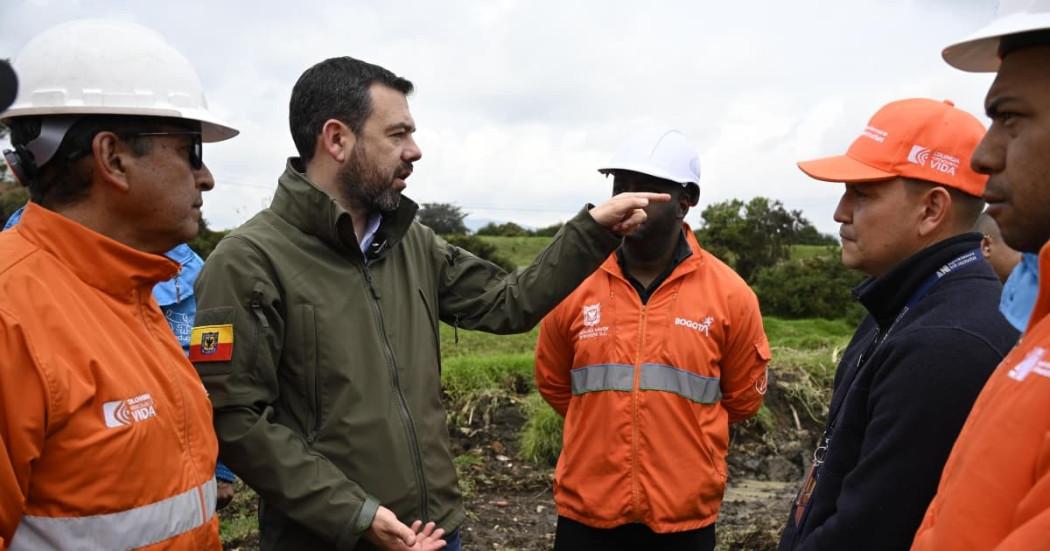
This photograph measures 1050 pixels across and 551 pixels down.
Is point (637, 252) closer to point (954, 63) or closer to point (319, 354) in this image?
point (319, 354)

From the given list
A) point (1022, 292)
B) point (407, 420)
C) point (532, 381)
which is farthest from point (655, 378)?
point (532, 381)

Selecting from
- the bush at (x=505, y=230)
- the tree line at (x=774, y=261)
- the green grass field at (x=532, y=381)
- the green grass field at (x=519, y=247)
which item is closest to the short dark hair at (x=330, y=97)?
the green grass field at (x=532, y=381)

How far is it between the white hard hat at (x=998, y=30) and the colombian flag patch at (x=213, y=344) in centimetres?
205

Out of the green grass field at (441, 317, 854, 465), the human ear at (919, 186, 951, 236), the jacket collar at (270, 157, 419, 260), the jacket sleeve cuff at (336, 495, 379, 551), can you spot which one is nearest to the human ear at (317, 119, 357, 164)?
the jacket collar at (270, 157, 419, 260)

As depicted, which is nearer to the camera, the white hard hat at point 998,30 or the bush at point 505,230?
the white hard hat at point 998,30

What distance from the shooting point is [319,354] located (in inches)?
109

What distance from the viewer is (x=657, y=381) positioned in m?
3.66

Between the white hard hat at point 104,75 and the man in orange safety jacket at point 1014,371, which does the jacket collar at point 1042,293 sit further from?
the white hard hat at point 104,75

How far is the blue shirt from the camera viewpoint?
168 centimetres

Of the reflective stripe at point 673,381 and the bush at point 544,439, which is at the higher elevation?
the reflective stripe at point 673,381

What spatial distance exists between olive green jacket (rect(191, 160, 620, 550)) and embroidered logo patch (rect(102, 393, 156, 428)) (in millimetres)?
606

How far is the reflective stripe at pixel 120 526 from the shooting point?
180 cm

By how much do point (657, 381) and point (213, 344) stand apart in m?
1.82

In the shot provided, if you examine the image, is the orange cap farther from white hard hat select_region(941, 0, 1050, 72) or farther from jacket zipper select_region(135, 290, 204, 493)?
jacket zipper select_region(135, 290, 204, 493)
